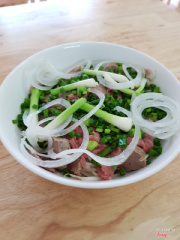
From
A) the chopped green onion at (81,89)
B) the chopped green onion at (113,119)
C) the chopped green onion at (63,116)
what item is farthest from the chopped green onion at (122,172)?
the chopped green onion at (81,89)

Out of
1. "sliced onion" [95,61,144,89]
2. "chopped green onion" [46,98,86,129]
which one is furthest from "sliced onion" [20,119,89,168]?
"sliced onion" [95,61,144,89]

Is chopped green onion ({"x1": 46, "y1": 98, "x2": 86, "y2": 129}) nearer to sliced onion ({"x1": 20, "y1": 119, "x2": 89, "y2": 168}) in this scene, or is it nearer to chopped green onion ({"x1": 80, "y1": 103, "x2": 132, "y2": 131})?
chopped green onion ({"x1": 80, "y1": 103, "x2": 132, "y2": 131})

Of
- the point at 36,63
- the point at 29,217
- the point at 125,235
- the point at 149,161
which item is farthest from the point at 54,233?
the point at 36,63

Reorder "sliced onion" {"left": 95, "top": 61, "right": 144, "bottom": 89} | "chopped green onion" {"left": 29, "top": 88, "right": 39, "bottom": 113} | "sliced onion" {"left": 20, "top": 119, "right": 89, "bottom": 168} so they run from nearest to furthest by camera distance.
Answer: "sliced onion" {"left": 20, "top": 119, "right": 89, "bottom": 168}
"chopped green onion" {"left": 29, "top": 88, "right": 39, "bottom": 113}
"sliced onion" {"left": 95, "top": 61, "right": 144, "bottom": 89}

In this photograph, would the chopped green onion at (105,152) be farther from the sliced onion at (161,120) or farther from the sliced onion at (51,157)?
the sliced onion at (161,120)

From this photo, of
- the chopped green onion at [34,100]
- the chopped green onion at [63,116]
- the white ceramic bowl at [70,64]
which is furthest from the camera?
the chopped green onion at [34,100]

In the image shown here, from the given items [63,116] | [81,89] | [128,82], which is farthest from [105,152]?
[128,82]
